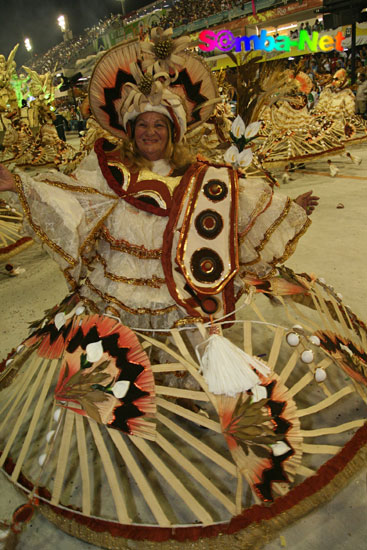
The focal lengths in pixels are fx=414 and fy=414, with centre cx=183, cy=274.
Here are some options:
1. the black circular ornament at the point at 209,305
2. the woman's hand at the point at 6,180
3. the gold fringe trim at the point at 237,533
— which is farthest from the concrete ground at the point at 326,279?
the woman's hand at the point at 6,180

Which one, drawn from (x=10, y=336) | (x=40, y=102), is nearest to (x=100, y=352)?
(x=10, y=336)

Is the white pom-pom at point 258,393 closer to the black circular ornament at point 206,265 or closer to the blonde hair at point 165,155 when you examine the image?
the black circular ornament at point 206,265

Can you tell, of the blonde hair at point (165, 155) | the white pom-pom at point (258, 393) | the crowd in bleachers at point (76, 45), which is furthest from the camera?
the crowd in bleachers at point (76, 45)

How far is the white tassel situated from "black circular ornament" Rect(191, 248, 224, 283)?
0.75 feet

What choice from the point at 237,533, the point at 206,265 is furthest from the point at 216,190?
the point at 237,533

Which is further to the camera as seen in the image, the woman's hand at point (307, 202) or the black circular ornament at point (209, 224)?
the woman's hand at point (307, 202)

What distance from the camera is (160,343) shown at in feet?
4.87

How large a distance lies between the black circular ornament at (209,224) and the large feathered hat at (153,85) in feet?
1.31

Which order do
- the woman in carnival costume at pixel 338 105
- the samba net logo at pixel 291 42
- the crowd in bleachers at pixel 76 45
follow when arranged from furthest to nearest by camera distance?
the crowd in bleachers at pixel 76 45, the samba net logo at pixel 291 42, the woman in carnival costume at pixel 338 105

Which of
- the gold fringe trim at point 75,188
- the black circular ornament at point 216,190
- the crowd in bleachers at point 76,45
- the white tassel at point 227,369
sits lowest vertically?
the white tassel at point 227,369

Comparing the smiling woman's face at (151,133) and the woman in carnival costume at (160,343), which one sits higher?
the smiling woman's face at (151,133)

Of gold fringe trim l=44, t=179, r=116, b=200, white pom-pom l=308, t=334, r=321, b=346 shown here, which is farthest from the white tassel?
gold fringe trim l=44, t=179, r=116, b=200

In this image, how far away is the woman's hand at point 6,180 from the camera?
56.2 inches

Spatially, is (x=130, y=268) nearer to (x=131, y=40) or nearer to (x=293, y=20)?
(x=131, y=40)
